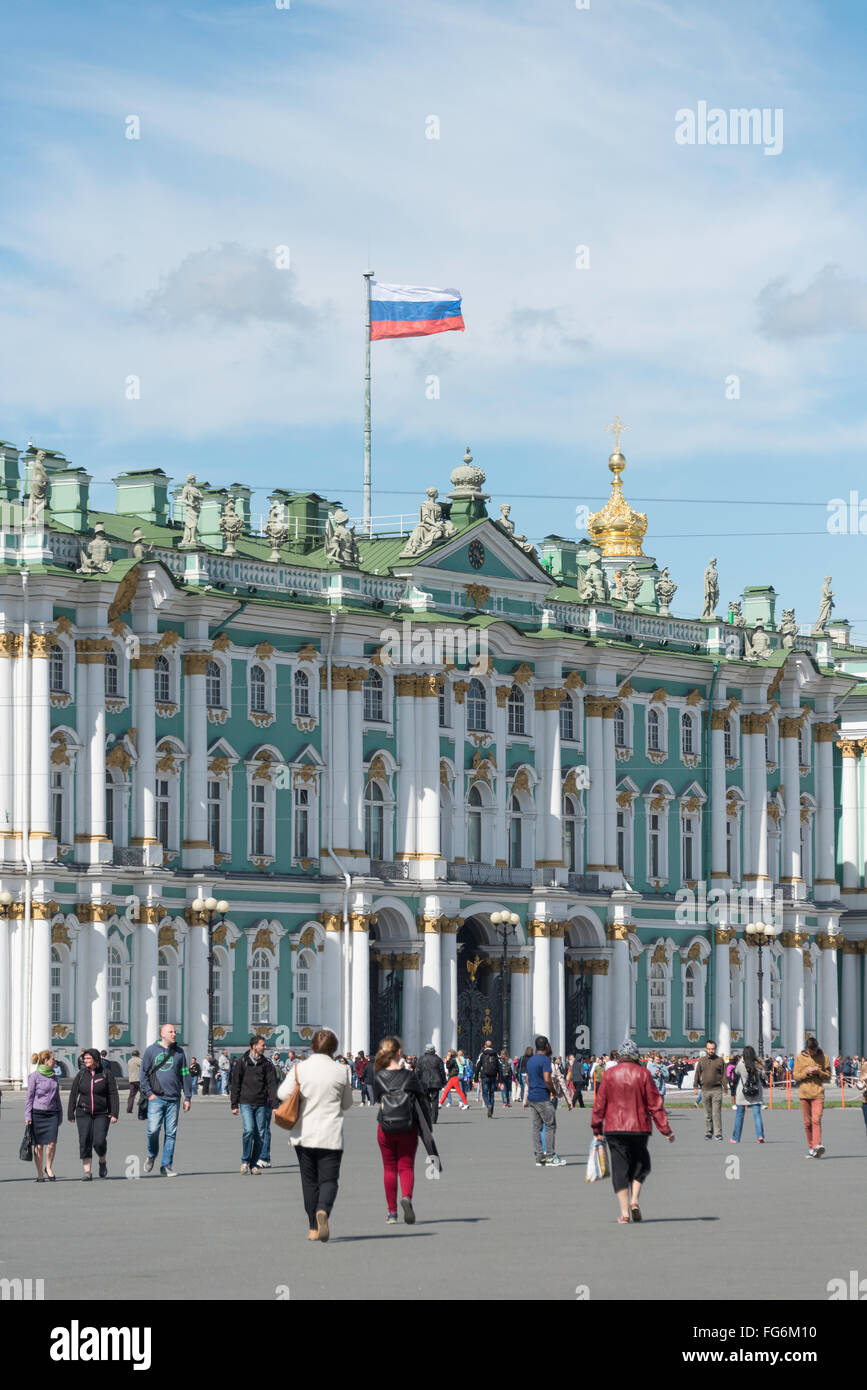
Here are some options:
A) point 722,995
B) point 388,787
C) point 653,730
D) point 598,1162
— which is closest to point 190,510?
point 388,787

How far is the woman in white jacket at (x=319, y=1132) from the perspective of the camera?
24.6 meters

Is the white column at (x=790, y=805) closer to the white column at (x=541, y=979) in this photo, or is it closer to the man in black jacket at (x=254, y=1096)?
the white column at (x=541, y=979)

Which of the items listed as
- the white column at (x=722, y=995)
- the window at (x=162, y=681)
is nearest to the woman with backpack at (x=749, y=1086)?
the window at (x=162, y=681)

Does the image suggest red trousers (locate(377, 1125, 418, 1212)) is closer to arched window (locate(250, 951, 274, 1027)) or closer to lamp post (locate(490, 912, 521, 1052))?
lamp post (locate(490, 912, 521, 1052))

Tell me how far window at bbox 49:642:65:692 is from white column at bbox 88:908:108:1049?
228 inches

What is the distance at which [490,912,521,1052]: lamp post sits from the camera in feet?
260

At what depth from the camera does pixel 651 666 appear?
304 feet

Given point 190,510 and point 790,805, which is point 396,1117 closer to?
point 190,510

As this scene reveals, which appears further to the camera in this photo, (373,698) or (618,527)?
(618,527)

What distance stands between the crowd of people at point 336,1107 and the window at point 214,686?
24.0 metres

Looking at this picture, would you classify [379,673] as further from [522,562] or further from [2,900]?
[2,900]

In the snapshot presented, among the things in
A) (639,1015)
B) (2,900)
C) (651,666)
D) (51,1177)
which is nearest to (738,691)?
(651,666)

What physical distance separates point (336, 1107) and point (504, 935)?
53.5m

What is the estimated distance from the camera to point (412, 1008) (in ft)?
268
